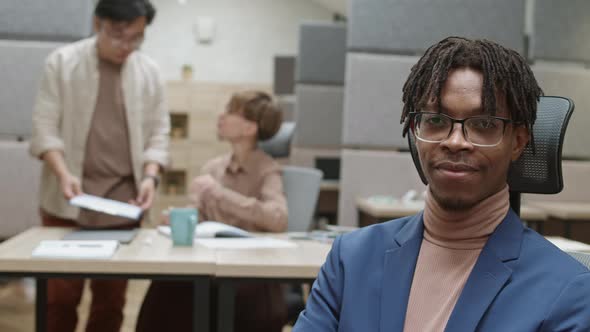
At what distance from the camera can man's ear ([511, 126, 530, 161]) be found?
1004mm

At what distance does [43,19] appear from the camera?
3.28 m

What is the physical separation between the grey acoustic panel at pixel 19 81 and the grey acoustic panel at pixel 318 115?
A: 2080 millimetres

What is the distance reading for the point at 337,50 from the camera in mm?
5051

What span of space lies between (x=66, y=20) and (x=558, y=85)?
2.21m

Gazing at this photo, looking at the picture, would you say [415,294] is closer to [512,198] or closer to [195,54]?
[512,198]

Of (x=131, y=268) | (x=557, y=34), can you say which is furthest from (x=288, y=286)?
(x=557, y=34)

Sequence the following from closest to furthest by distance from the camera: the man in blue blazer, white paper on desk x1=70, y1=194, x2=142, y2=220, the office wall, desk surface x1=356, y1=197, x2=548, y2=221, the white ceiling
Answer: the man in blue blazer
white paper on desk x1=70, y1=194, x2=142, y2=220
desk surface x1=356, y1=197, x2=548, y2=221
the white ceiling
the office wall

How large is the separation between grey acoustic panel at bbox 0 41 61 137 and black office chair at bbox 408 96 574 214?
8.39 ft

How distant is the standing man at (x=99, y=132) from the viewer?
225cm

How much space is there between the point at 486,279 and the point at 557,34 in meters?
2.81

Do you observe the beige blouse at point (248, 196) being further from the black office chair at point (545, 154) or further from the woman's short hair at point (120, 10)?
the black office chair at point (545, 154)

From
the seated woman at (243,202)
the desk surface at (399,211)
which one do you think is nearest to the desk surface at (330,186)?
the desk surface at (399,211)

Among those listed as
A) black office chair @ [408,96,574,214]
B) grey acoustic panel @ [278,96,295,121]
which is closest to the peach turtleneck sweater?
black office chair @ [408,96,574,214]

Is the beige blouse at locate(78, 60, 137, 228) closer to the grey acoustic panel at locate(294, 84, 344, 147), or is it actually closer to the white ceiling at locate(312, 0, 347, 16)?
the grey acoustic panel at locate(294, 84, 344, 147)
